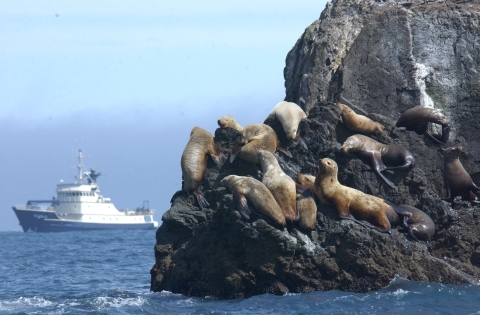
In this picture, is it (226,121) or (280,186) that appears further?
(226,121)

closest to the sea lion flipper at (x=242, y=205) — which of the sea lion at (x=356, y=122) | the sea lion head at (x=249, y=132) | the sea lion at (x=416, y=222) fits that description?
the sea lion head at (x=249, y=132)

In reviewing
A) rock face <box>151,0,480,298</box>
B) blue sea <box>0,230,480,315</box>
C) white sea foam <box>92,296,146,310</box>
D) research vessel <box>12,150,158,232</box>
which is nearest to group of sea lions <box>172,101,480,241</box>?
rock face <box>151,0,480,298</box>

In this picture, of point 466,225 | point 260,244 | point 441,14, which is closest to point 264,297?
point 260,244

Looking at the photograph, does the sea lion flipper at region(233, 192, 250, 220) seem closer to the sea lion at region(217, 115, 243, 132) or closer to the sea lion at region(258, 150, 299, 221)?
the sea lion at region(258, 150, 299, 221)

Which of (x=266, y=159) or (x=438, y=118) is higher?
(x=438, y=118)

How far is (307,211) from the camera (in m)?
13.8

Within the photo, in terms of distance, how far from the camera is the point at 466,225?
15117mm

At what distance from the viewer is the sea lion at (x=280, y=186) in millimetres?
13805

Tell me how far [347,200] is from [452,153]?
2637mm

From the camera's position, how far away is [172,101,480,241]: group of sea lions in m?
13.8

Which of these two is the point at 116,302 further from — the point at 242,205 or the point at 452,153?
the point at 452,153

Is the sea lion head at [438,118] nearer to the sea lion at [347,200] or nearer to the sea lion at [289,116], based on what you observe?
the sea lion at [289,116]

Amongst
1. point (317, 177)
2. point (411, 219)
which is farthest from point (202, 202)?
point (411, 219)

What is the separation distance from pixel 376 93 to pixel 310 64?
1786mm
